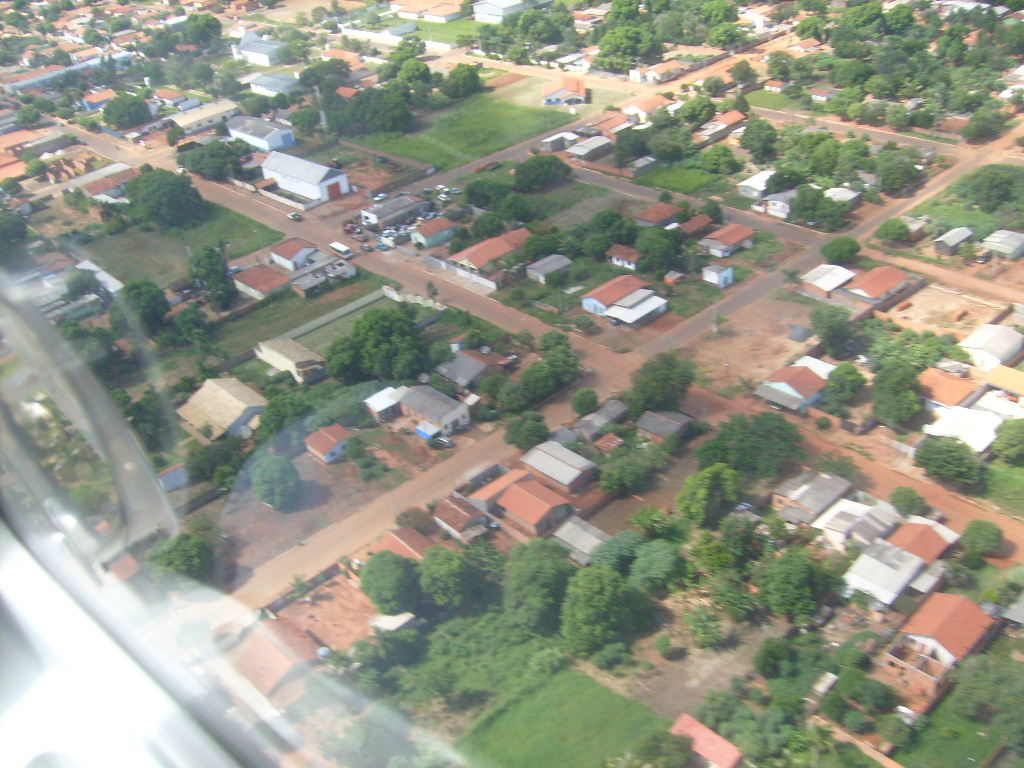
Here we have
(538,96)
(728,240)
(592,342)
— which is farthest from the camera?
(538,96)

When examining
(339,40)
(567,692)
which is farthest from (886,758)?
(339,40)

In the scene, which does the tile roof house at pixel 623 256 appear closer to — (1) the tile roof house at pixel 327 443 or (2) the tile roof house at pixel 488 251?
(2) the tile roof house at pixel 488 251

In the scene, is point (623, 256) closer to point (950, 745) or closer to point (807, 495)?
point (807, 495)

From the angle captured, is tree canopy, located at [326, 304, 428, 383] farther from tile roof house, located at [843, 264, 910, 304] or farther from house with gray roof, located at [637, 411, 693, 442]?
tile roof house, located at [843, 264, 910, 304]

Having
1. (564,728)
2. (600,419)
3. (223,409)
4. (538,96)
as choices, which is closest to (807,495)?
(600,419)

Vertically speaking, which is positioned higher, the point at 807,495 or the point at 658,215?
the point at 658,215

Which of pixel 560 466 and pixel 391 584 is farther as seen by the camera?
pixel 560 466

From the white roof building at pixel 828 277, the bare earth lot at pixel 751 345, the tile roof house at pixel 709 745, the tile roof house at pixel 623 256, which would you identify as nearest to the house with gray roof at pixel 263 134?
the tile roof house at pixel 623 256

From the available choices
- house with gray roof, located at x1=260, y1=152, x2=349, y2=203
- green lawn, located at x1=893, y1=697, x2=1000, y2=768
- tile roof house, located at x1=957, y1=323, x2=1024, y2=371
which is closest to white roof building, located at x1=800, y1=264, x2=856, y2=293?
tile roof house, located at x1=957, y1=323, x2=1024, y2=371
